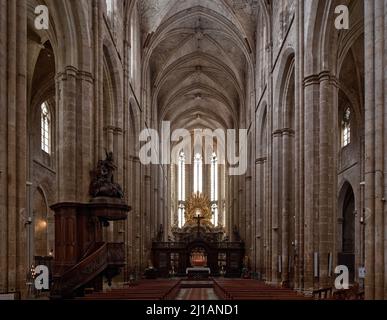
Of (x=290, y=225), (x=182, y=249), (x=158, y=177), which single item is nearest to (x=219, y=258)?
(x=182, y=249)

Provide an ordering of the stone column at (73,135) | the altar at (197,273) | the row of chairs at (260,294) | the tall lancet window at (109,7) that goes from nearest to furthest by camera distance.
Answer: the row of chairs at (260,294)
the stone column at (73,135)
the tall lancet window at (109,7)
the altar at (197,273)

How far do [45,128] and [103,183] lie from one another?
52.2ft

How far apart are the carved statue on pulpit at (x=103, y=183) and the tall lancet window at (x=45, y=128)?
14.6 meters

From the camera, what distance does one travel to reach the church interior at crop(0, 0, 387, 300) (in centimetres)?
1320

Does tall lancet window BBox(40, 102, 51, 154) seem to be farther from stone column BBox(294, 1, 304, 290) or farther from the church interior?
stone column BBox(294, 1, 304, 290)

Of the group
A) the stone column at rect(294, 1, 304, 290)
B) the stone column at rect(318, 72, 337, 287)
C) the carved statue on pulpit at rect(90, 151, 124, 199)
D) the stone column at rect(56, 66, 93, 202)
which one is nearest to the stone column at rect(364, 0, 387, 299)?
the stone column at rect(318, 72, 337, 287)

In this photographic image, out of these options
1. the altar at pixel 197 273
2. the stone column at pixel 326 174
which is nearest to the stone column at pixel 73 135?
the stone column at pixel 326 174

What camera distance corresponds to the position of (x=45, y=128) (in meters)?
34.6

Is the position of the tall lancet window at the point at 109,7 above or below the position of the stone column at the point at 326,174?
above

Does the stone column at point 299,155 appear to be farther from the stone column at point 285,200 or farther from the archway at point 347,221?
the archway at point 347,221

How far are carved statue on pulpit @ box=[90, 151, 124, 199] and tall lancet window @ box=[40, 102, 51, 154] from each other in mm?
14595

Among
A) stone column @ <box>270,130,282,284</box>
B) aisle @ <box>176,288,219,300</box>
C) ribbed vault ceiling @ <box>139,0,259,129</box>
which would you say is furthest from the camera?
ribbed vault ceiling @ <box>139,0,259,129</box>

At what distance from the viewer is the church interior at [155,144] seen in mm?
13195

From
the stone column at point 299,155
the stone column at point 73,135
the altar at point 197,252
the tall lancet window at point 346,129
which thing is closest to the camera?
the stone column at point 73,135
